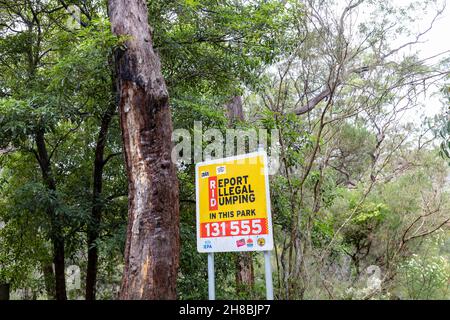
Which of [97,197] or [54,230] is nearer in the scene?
[54,230]

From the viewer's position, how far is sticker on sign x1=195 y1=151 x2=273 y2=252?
336 cm

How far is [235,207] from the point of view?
138 inches

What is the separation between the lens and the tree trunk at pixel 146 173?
350 centimetres

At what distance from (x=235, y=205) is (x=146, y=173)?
817mm

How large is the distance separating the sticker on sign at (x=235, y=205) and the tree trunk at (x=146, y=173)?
0.27 m

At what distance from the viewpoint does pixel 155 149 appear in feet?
12.6

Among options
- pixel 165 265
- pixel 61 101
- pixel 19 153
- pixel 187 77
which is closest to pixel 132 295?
pixel 165 265

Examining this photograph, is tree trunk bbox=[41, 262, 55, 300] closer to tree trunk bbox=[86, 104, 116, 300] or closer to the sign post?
tree trunk bbox=[86, 104, 116, 300]

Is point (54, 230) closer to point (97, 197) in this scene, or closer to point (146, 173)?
point (97, 197)

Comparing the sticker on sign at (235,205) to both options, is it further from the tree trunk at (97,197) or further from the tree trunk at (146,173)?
the tree trunk at (97,197)

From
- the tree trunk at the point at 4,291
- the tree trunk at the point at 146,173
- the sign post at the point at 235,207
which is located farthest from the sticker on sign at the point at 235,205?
the tree trunk at the point at 4,291

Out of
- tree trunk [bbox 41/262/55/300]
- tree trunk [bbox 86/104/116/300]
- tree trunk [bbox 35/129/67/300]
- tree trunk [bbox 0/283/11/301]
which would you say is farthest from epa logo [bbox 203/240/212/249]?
tree trunk [bbox 41/262/55/300]

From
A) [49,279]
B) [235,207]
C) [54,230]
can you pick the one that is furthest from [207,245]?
[49,279]
